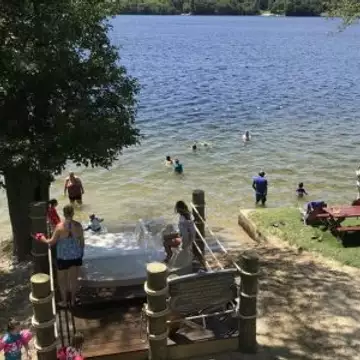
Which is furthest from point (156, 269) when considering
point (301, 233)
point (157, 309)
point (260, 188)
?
point (260, 188)

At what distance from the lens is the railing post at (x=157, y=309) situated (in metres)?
7.53

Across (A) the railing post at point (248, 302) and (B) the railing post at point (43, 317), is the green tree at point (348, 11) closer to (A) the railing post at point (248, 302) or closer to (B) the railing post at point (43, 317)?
(A) the railing post at point (248, 302)

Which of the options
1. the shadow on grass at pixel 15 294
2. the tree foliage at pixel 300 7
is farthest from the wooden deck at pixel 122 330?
the tree foliage at pixel 300 7

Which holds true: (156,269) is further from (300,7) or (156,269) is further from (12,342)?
(300,7)

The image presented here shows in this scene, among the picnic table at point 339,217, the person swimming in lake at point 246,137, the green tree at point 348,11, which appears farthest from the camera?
the person swimming in lake at point 246,137

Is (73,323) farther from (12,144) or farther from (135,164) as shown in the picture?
(135,164)

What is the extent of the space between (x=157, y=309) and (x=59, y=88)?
6147 millimetres

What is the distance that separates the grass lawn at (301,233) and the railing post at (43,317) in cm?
739

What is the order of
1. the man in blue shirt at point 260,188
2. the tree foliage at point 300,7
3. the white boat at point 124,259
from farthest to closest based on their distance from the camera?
the tree foliage at point 300,7, the man in blue shirt at point 260,188, the white boat at point 124,259

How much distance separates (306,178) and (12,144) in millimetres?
15777

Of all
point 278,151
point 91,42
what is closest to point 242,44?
point 278,151

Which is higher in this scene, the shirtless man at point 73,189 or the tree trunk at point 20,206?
the tree trunk at point 20,206

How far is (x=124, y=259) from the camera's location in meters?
10.1

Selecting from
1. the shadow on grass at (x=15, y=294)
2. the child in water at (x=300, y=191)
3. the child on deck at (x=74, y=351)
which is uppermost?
the child on deck at (x=74, y=351)
